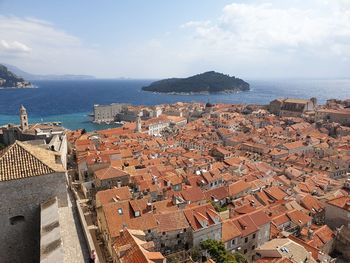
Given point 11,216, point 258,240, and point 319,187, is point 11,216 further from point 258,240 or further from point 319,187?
point 319,187

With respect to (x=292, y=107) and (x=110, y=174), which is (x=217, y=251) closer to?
(x=110, y=174)

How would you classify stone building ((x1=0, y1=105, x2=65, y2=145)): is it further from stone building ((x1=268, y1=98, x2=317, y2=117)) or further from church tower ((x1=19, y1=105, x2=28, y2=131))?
stone building ((x1=268, y1=98, x2=317, y2=117))

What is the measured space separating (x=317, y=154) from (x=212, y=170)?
108 ft

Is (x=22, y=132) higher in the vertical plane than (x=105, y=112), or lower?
higher

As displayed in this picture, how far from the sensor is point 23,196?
1266 cm

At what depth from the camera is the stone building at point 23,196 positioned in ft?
41.0

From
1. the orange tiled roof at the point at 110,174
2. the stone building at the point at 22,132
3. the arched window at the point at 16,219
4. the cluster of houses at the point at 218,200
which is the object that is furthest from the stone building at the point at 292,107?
the arched window at the point at 16,219

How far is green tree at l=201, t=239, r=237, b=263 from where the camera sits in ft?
80.7

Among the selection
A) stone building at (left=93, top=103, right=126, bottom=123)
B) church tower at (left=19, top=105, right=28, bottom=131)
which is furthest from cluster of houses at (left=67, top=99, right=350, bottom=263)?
stone building at (left=93, top=103, right=126, bottom=123)

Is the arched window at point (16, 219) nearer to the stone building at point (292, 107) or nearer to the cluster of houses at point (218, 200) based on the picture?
the cluster of houses at point (218, 200)

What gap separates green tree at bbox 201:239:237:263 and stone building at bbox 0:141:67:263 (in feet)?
50.2

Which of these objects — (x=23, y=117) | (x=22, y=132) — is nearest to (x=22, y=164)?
(x=22, y=132)

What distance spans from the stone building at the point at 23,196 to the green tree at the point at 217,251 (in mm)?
15296

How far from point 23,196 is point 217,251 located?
17.4m
